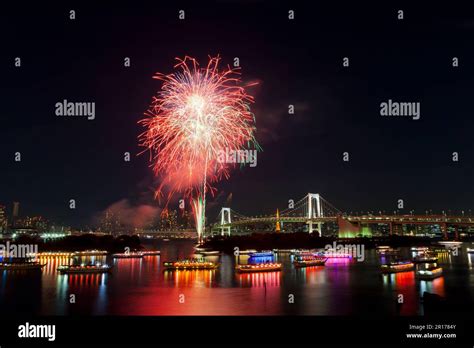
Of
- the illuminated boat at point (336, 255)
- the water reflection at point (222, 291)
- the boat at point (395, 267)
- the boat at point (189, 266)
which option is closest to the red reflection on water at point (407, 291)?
the water reflection at point (222, 291)

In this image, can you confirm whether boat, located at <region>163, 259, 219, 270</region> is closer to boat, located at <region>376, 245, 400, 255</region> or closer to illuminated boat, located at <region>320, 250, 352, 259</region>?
illuminated boat, located at <region>320, 250, 352, 259</region>

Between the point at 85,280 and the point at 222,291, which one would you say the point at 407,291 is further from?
the point at 85,280

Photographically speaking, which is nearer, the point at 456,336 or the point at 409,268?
the point at 456,336

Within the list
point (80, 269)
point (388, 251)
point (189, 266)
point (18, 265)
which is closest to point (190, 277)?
point (189, 266)

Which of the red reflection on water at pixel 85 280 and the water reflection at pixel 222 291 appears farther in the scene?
the red reflection on water at pixel 85 280

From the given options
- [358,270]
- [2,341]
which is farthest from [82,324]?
[358,270]

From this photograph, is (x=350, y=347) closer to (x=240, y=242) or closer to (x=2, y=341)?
(x=2, y=341)

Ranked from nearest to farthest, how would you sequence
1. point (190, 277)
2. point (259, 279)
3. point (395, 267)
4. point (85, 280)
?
point (259, 279) < point (85, 280) < point (190, 277) < point (395, 267)

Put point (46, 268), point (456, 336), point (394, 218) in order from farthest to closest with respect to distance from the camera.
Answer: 1. point (394, 218)
2. point (46, 268)
3. point (456, 336)

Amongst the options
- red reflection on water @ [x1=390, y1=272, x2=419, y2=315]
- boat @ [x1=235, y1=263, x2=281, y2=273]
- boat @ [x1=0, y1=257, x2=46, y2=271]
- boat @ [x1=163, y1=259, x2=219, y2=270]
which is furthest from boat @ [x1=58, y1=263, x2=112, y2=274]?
red reflection on water @ [x1=390, y1=272, x2=419, y2=315]

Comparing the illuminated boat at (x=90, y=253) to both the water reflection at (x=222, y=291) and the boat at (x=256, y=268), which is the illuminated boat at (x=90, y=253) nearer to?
the water reflection at (x=222, y=291)

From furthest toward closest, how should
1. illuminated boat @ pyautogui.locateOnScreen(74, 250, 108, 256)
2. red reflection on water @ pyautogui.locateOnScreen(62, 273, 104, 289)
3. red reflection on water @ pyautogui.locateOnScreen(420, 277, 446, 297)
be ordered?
illuminated boat @ pyautogui.locateOnScreen(74, 250, 108, 256), red reflection on water @ pyautogui.locateOnScreen(62, 273, 104, 289), red reflection on water @ pyautogui.locateOnScreen(420, 277, 446, 297)
